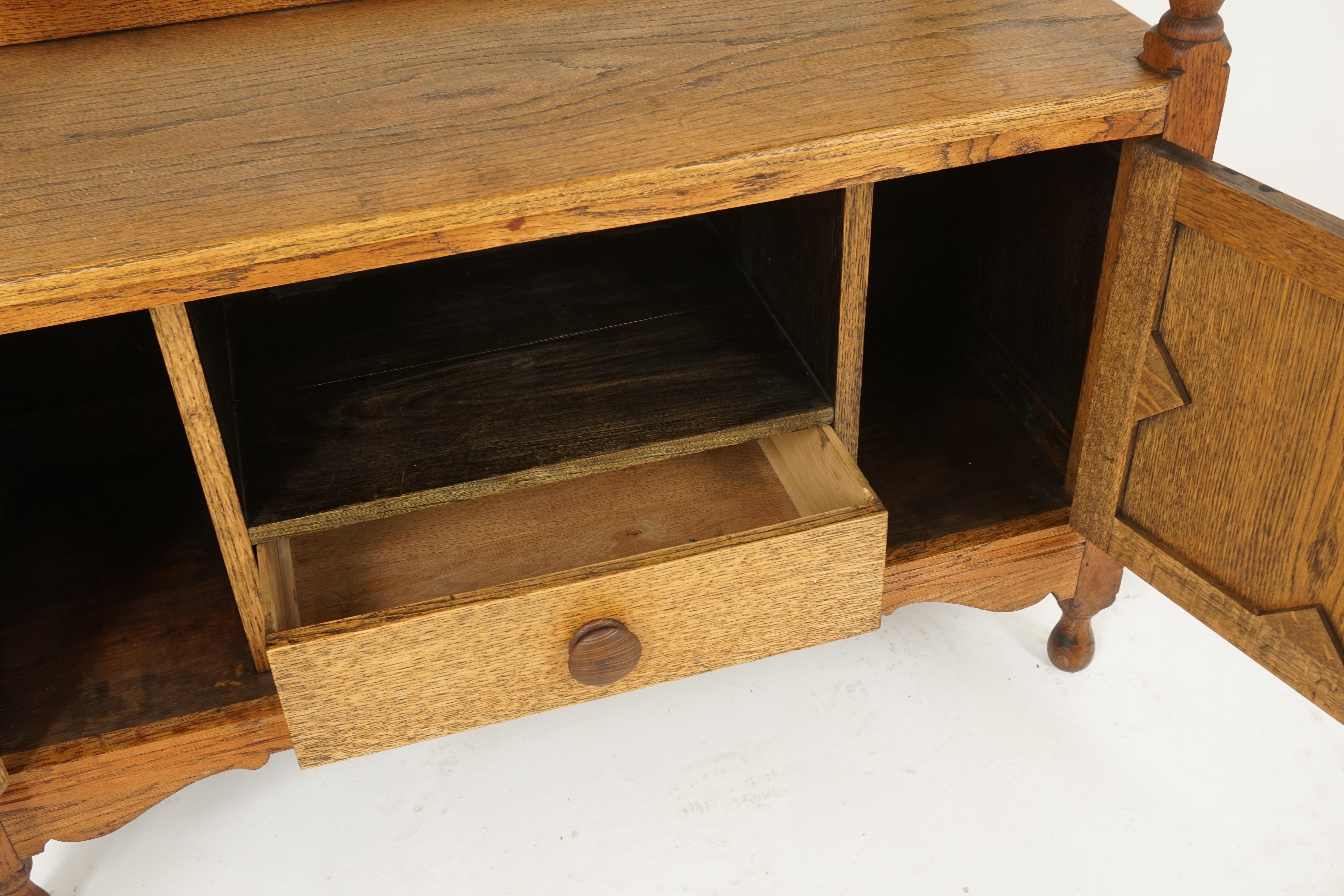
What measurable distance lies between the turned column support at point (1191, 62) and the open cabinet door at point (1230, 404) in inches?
1.3

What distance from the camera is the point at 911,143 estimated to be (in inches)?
35.2

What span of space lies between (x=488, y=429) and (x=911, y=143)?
1.48 ft

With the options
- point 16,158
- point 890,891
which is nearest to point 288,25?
point 16,158

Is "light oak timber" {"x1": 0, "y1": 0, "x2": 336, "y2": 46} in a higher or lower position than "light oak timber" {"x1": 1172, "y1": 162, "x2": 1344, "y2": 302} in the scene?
higher

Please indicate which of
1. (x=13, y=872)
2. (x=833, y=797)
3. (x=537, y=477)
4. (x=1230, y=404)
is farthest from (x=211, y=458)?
(x=1230, y=404)

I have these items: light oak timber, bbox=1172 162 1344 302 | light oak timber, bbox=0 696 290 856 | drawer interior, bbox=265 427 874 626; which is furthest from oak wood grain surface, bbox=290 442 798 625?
light oak timber, bbox=1172 162 1344 302

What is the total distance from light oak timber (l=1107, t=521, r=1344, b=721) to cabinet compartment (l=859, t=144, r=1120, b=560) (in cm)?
11

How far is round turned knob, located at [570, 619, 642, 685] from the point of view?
961mm

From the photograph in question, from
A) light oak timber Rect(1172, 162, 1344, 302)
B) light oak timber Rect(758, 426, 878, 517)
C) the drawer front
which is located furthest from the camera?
light oak timber Rect(758, 426, 878, 517)

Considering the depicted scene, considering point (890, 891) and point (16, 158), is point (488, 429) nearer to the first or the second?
point (16, 158)

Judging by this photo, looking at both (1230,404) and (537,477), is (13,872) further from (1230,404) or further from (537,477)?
(1230,404)

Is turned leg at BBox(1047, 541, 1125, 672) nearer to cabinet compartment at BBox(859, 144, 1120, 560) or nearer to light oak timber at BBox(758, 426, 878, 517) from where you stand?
cabinet compartment at BBox(859, 144, 1120, 560)

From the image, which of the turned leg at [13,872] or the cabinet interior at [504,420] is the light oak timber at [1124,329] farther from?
the turned leg at [13,872]

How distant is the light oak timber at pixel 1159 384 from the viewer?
98 centimetres
